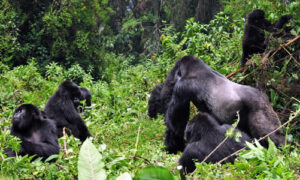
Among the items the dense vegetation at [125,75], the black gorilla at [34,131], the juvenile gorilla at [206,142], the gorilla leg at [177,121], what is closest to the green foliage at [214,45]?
the dense vegetation at [125,75]

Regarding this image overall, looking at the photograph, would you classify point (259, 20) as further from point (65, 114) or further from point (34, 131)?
point (34, 131)

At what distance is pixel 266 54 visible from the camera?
421 cm

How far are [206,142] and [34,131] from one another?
6.91 feet

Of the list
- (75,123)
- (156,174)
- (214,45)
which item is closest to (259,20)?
(214,45)

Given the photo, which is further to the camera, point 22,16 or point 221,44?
point 22,16

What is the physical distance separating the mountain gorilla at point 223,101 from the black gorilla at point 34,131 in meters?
1.48

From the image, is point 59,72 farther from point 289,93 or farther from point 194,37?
point 289,93

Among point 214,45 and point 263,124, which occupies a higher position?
point 214,45

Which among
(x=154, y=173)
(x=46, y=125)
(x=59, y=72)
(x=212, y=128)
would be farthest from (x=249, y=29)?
(x=59, y=72)

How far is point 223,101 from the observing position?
3.15 metres

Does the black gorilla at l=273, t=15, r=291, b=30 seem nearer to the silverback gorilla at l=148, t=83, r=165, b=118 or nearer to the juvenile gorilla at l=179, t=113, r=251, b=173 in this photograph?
the juvenile gorilla at l=179, t=113, r=251, b=173

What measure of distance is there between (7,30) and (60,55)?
2.03 metres

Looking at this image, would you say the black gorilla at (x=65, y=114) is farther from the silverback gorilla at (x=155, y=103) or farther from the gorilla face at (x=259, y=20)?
the gorilla face at (x=259, y=20)

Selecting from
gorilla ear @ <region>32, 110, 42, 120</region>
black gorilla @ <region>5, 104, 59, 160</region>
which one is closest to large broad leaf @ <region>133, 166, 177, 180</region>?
black gorilla @ <region>5, 104, 59, 160</region>
